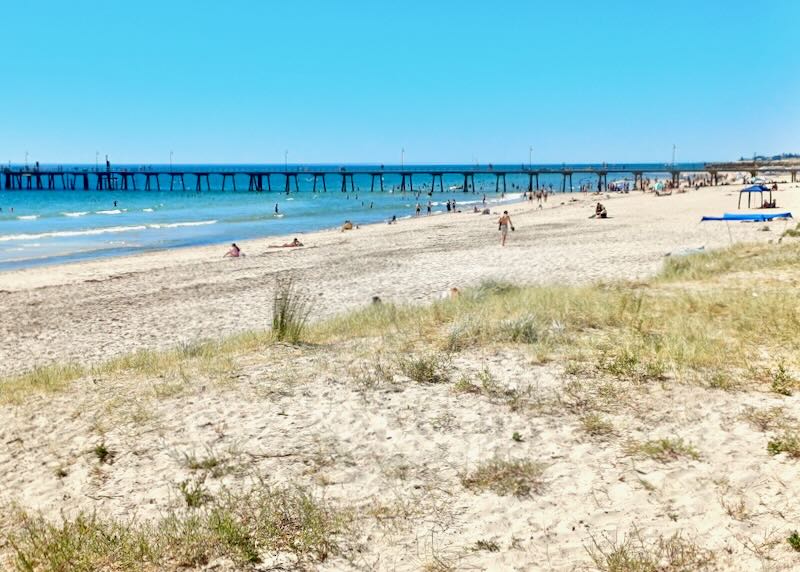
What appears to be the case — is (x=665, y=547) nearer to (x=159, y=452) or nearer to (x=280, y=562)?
(x=280, y=562)

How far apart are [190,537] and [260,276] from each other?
46.3 feet

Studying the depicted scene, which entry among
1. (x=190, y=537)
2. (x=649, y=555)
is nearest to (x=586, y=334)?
(x=649, y=555)

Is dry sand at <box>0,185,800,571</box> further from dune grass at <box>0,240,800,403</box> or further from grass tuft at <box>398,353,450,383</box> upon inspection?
dune grass at <box>0,240,800,403</box>

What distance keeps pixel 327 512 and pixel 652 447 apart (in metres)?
2.31

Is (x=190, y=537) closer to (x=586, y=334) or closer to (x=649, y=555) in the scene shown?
(x=649, y=555)

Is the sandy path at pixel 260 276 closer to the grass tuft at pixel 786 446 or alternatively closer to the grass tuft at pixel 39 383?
the grass tuft at pixel 39 383

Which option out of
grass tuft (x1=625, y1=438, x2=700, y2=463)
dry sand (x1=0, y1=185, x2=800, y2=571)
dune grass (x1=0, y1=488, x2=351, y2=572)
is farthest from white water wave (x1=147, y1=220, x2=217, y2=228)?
grass tuft (x1=625, y1=438, x2=700, y2=463)

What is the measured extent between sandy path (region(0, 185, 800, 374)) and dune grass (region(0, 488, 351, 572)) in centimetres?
640

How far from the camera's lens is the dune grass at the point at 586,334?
639cm

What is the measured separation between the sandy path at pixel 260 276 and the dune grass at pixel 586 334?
2784mm

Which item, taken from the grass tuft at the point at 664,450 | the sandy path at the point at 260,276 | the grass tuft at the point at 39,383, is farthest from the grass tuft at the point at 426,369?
the sandy path at the point at 260,276

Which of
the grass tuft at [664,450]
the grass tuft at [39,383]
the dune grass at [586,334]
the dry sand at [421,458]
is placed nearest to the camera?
the dry sand at [421,458]

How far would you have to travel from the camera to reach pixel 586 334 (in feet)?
25.0

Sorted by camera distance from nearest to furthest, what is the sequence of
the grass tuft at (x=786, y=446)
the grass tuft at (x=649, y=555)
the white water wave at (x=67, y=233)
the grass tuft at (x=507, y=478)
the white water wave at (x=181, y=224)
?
the grass tuft at (x=649, y=555) < the grass tuft at (x=507, y=478) < the grass tuft at (x=786, y=446) < the white water wave at (x=67, y=233) < the white water wave at (x=181, y=224)
